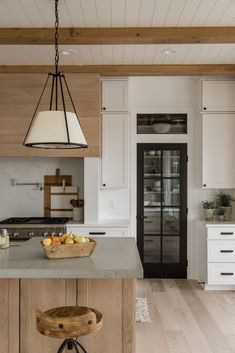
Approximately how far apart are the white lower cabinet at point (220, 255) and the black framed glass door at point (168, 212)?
63 cm

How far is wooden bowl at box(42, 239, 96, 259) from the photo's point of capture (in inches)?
112

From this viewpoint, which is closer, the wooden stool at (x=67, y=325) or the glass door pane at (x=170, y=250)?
the wooden stool at (x=67, y=325)

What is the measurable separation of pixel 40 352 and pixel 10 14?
284 centimetres

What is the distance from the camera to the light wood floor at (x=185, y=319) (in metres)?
3.54

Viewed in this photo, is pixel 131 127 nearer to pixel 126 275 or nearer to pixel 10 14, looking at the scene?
pixel 10 14

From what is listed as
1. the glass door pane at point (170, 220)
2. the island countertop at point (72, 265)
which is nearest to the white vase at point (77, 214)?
the glass door pane at point (170, 220)

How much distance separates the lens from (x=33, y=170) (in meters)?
5.81

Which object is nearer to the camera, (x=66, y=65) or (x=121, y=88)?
(x=66, y=65)

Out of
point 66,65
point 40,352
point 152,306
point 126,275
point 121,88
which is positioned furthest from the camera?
point 121,88

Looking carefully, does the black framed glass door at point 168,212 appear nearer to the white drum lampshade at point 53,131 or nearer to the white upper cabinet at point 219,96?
the white upper cabinet at point 219,96

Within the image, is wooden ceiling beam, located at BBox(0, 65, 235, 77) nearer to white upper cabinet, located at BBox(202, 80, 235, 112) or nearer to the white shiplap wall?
white upper cabinet, located at BBox(202, 80, 235, 112)

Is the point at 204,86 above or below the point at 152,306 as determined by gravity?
above

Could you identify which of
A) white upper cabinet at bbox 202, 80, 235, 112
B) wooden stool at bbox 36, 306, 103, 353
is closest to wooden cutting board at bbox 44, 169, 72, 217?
white upper cabinet at bbox 202, 80, 235, 112

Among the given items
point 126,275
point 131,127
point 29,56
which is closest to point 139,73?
point 131,127
